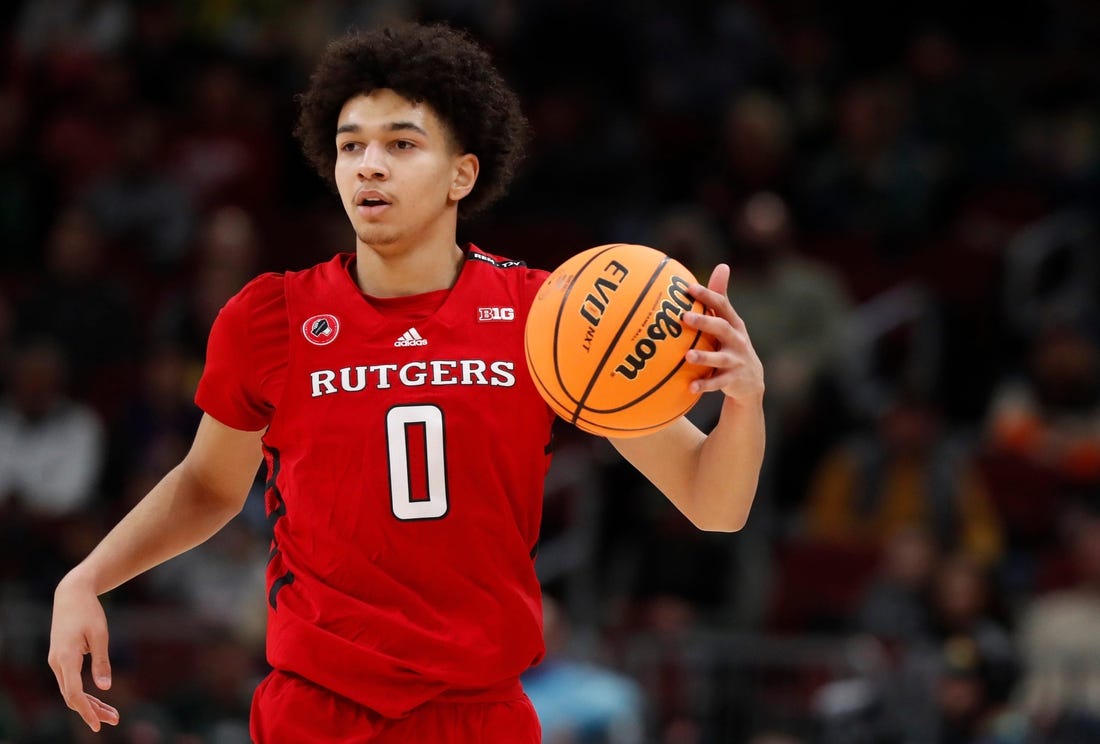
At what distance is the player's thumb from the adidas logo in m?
0.96

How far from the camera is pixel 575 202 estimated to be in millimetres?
13094

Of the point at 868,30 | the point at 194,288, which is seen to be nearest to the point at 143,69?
the point at 194,288

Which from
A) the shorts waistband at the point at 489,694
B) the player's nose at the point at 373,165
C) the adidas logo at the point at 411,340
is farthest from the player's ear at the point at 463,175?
the shorts waistband at the point at 489,694

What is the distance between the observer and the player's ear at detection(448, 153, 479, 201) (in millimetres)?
4211

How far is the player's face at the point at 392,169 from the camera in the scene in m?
4.00

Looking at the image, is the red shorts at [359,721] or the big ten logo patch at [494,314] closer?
the red shorts at [359,721]

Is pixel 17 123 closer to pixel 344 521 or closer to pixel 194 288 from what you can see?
pixel 194 288

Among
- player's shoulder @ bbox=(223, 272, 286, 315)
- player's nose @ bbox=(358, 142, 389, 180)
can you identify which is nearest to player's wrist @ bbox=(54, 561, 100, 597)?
player's shoulder @ bbox=(223, 272, 286, 315)

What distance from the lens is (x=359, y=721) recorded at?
382 cm

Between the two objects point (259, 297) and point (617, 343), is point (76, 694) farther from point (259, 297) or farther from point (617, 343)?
point (617, 343)

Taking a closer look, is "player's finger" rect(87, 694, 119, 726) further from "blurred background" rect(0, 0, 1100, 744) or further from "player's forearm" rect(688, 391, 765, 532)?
"blurred background" rect(0, 0, 1100, 744)

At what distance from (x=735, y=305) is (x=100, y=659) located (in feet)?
24.7

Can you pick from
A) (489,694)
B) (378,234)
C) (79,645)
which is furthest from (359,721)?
(378,234)

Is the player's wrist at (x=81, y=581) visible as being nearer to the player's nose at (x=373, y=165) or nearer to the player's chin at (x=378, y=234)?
the player's chin at (x=378, y=234)
